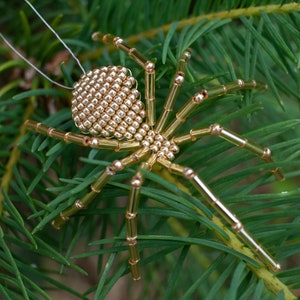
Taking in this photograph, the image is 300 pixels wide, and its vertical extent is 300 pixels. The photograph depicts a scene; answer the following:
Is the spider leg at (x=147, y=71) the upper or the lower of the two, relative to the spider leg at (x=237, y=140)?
upper

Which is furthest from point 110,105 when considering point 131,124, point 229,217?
point 229,217

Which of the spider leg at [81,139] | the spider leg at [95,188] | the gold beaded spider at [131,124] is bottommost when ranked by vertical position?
the spider leg at [95,188]

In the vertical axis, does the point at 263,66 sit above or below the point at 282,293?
above

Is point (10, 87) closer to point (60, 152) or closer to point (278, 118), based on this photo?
point (60, 152)

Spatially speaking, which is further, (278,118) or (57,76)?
(278,118)

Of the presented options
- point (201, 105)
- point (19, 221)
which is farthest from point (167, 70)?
point (19, 221)

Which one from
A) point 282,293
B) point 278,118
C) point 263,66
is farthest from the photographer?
point 278,118

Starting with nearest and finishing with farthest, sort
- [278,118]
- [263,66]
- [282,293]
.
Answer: [282,293] < [263,66] < [278,118]
